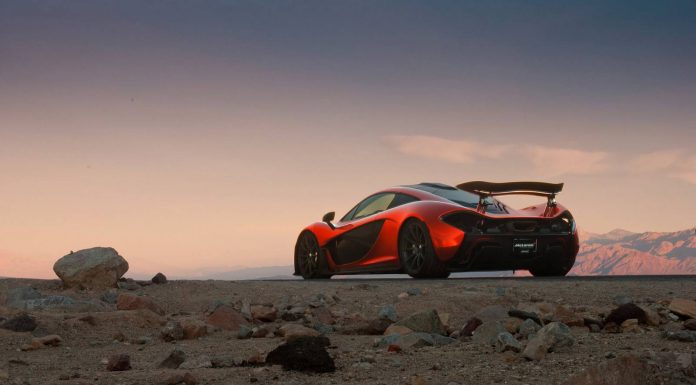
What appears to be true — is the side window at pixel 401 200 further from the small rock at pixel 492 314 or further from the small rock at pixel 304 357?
the small rock at pixel 304 357

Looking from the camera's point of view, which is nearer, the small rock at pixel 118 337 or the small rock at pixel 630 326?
the small rock at pixel 630 326

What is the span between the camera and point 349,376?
395 cm

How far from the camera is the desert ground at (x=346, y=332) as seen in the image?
12.9 feet

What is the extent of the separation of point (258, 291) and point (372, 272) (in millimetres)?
2471

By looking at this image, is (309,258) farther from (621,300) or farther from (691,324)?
(691,324)

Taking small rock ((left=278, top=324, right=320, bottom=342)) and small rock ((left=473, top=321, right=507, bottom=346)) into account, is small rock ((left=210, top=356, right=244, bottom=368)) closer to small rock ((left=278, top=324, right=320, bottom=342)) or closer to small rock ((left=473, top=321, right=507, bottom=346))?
small rock ((left=278, top=324, right=320, bottom=342))

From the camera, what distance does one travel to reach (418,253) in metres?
9.94

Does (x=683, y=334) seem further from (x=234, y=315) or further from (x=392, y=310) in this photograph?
(x=234, y=315)

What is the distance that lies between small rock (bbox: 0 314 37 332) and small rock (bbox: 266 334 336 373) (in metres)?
3.03

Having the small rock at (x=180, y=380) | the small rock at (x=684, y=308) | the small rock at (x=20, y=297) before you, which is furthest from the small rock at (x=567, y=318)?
the small rock at (x=20, y=297)

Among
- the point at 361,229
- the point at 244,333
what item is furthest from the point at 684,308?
the point at 361,229

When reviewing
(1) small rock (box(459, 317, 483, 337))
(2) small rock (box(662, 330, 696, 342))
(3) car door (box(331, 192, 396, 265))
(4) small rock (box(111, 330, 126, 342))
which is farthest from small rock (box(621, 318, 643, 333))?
(3) car door (box(331, 192, 396, 265))

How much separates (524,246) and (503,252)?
0.36 meters

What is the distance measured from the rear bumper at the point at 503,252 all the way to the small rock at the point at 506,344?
16.8 ft
